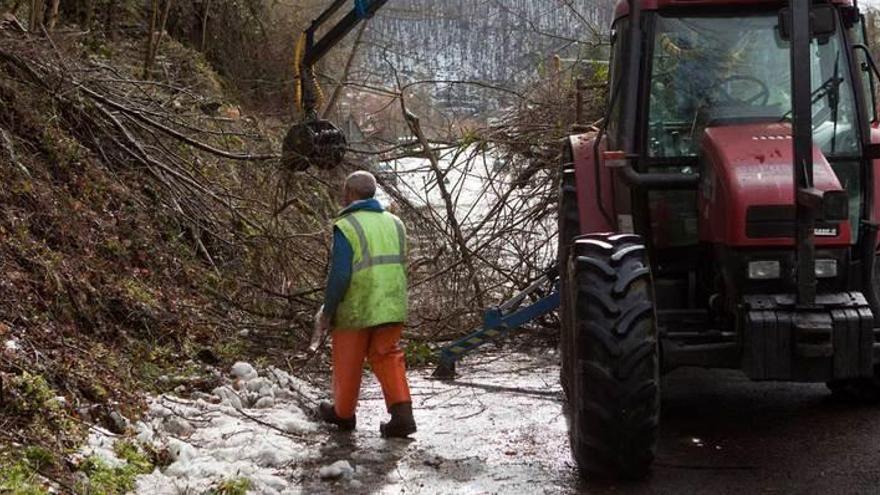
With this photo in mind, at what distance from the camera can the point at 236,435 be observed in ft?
22.9

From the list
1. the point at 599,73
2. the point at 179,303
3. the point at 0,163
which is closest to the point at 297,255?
the point at 179,303

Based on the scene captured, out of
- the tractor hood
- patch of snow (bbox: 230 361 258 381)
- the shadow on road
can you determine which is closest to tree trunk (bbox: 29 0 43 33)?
patch of snow (bbox: 230 361 258 381)

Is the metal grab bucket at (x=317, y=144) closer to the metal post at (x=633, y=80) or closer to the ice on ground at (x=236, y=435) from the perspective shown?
the ice on ground at (x=236, y=435)

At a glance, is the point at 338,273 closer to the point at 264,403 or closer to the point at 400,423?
the point at 400,423

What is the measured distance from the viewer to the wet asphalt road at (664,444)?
6312 millimetres

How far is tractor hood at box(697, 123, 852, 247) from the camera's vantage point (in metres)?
6.59

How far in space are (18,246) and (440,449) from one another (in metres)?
2.95

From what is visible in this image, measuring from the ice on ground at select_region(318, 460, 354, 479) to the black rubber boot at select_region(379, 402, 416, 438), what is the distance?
35.5 inches

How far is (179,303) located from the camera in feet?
30.7

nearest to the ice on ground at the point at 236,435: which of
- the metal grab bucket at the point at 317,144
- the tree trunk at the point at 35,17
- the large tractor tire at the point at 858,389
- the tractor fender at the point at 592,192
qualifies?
the metal grab bucket at the point at 317,144

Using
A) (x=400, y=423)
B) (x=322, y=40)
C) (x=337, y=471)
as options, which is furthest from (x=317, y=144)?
(x=337, y=471)

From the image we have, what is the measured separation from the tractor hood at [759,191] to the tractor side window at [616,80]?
2.62ft

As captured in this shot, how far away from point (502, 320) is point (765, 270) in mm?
2657

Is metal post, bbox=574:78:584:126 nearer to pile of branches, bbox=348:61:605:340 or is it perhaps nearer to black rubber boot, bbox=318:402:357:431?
pile of branches, bbox=348:61:605:340
